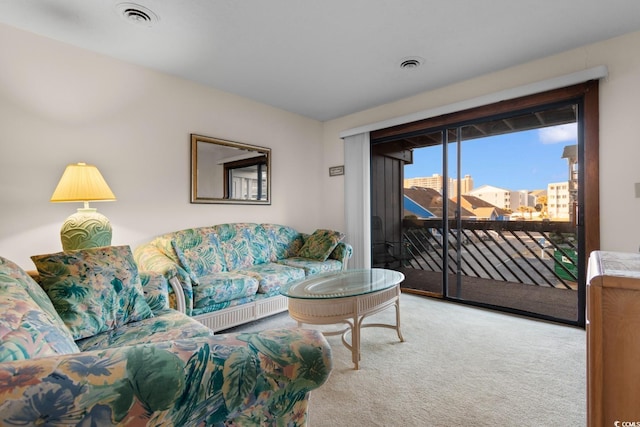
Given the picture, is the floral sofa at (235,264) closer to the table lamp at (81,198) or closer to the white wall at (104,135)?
the white wall at (104,135)

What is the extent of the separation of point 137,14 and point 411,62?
2224 millimetres

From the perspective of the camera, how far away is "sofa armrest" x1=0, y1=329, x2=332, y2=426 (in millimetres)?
473

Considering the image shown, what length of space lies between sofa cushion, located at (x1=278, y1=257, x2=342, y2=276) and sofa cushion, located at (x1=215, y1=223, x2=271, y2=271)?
263mm

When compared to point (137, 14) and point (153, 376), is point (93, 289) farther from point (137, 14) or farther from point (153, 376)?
point (137, 14)

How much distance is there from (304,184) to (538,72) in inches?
113

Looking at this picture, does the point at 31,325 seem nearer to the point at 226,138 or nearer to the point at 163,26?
the point at 163,26

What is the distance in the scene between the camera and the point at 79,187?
83.5 inches

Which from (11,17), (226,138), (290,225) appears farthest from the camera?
(290,225)

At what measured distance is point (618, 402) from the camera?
828mm

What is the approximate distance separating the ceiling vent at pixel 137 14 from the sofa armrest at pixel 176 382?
229 cm

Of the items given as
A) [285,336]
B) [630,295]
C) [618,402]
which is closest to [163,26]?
[285,336]

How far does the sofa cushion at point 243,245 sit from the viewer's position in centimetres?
308

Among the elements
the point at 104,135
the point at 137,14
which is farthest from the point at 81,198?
the point at 137,14

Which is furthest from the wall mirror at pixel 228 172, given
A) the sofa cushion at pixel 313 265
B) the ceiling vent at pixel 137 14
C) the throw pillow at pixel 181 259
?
the ceiling vent at pixel 137 14
